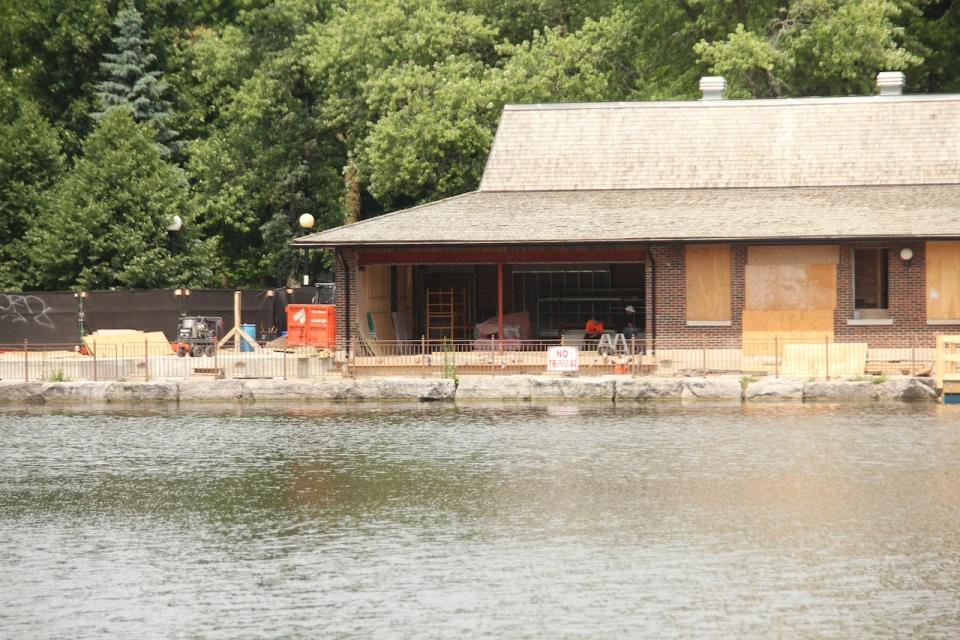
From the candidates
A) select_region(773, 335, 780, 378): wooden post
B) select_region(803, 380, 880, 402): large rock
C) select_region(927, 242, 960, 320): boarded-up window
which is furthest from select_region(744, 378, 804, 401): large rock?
select_region(927, 242, 960, 320): boarded-up window

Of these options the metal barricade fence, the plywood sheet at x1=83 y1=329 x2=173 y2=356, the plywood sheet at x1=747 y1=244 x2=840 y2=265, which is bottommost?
the metal barricade fence

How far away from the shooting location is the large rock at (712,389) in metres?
34.2

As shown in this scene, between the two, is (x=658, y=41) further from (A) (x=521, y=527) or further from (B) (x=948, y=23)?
(A) (x=521, y=527)

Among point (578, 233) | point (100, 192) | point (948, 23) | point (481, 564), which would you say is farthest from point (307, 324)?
point (948, 23)

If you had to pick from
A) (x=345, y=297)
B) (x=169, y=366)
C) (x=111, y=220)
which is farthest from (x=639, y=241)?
(x=111, y=220)

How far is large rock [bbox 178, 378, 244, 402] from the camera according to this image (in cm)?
3597

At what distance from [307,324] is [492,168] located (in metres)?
7.85

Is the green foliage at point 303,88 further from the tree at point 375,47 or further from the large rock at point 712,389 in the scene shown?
the large rock at point 712,389

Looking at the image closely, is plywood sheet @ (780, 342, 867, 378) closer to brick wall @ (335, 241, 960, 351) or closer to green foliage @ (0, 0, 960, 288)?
brick wall @ (335, 241, 960, 351)

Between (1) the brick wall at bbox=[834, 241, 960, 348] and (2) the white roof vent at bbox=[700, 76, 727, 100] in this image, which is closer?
(1) the brick wall at bbox=[834, 241, 960, 348]

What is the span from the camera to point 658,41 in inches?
2285

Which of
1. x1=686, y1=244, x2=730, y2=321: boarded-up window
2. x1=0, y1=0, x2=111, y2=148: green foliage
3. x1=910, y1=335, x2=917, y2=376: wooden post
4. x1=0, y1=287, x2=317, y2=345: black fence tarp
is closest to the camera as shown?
x1=910, y1=335, x2=917, y2=376: wooden post

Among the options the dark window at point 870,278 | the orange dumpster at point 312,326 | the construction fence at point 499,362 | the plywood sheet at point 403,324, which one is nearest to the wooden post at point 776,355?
the construction fence at point 499,362

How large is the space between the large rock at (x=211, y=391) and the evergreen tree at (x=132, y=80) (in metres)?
24.6
